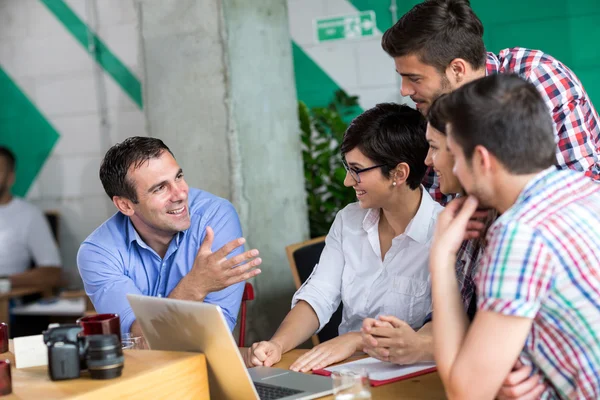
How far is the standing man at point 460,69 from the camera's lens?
2217 mm

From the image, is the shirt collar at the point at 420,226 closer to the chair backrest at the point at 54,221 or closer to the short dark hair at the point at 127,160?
the short dark hair at the point at 127,160

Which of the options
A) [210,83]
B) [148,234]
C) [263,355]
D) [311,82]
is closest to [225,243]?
[148,234]

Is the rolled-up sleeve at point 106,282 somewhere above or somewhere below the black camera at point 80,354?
below

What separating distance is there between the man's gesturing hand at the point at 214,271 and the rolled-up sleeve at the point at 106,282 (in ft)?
0.69

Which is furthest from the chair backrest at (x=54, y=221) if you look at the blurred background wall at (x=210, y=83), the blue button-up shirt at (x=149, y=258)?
the blue button-up shirt at (x=149, y=258)

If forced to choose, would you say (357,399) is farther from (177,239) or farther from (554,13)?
(554,13)

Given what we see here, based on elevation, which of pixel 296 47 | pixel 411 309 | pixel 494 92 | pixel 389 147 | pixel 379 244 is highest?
Result: pixel 296 47

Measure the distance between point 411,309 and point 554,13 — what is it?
2237 millimetres

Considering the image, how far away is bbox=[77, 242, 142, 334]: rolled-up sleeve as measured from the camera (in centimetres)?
236

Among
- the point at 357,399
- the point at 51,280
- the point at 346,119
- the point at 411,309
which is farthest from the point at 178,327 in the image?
the point at 51,280

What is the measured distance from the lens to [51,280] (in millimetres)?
5027

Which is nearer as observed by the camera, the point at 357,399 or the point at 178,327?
the point at 357,399

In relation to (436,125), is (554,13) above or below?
above

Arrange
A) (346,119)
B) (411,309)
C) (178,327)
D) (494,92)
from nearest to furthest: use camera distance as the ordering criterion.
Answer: (494,92)
(178,327)
(411,309)
(346,119)
